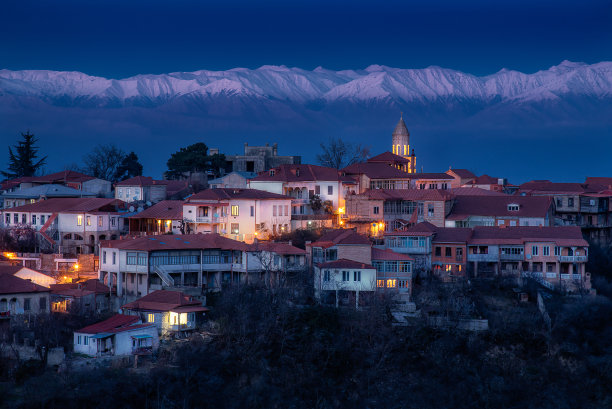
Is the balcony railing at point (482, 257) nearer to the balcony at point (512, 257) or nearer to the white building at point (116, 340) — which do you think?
the balcony at point (512, 257)

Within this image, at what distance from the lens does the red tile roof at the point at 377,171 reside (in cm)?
6506

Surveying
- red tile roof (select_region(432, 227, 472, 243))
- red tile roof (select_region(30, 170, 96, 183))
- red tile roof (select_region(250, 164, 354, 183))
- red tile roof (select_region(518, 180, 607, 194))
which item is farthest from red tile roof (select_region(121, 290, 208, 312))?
red tile roof (select_region(518, 180, 607, 194))

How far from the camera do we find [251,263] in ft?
160

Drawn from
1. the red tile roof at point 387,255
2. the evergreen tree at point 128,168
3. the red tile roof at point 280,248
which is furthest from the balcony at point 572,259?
the evergreen tree at point 128,168

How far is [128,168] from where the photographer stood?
83.9 metres

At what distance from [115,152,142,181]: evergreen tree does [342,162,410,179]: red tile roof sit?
2494 centimetres

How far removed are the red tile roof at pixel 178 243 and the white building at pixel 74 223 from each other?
6559 millimetres

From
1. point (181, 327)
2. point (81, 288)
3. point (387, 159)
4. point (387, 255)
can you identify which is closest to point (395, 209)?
point (387, 159)

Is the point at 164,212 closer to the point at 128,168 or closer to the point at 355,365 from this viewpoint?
Result: the point at 355,365

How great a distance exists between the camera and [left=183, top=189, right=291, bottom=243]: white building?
55.6 meters

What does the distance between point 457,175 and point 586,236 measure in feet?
60.9

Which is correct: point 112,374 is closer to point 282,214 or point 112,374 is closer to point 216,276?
point 216,276

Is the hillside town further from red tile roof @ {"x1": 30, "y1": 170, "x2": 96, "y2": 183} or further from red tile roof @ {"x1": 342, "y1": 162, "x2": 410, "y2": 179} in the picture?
red tile roof @ {"x1": 30, "y1": 170, "x2": 96, "y2": 183}

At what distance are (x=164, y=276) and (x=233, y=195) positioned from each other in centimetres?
1070
